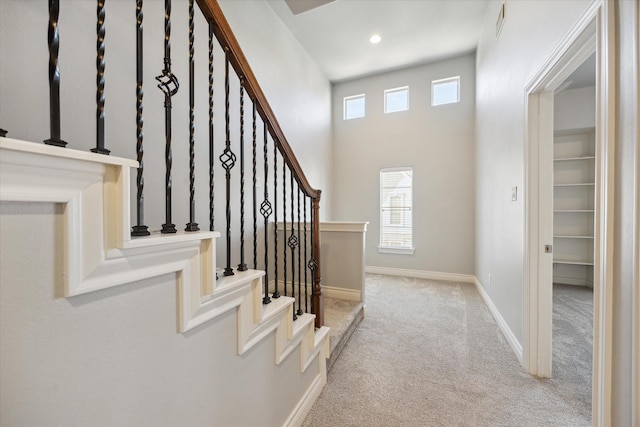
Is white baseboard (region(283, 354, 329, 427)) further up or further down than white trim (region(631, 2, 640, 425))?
further down

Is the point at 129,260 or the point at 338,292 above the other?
the point at 129,260

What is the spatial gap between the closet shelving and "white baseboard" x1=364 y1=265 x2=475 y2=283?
1.36 meters

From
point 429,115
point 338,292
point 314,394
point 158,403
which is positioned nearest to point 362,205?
point 429,115

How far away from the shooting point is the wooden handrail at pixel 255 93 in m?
0.96

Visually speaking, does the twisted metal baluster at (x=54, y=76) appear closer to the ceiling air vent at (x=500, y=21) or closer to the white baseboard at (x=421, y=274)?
the ceiling air vent at (x=500, y=21)

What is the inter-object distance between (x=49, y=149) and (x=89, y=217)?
0.15 metres

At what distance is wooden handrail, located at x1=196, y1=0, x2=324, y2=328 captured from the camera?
0.96 m

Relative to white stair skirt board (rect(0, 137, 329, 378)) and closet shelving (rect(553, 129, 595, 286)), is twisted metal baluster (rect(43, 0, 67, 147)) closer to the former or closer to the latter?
white stair skirt board (rect(0, 137, 329, 378))

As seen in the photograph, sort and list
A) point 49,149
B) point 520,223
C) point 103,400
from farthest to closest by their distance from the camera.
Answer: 1. point 520,223
2. point 103,400
3. point 49,149

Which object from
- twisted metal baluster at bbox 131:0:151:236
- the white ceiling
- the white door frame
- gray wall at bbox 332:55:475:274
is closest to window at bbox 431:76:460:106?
gray wall at bbox 332:55:475:274

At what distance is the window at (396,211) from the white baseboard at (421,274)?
1.13ft

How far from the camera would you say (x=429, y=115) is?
175 inches

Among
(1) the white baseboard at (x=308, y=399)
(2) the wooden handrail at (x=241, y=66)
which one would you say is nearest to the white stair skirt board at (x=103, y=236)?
(2) the wooden handrail at (x=241, y=66)

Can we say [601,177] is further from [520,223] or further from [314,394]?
[314,394]
